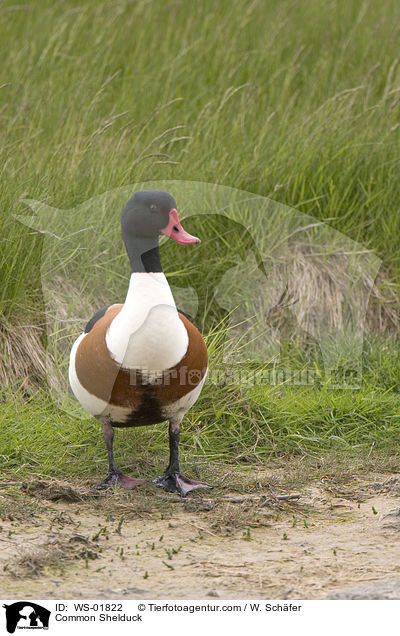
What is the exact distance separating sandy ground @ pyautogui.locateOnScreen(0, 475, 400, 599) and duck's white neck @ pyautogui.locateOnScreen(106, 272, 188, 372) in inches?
25.5

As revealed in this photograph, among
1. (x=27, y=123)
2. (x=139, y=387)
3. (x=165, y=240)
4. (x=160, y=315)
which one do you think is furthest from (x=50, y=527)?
(x=27, y=123)

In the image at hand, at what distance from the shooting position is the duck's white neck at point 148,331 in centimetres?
348

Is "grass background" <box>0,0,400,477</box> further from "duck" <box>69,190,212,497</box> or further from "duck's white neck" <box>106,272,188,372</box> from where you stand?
"duck's white neck" <box>106,272,188,372</box>

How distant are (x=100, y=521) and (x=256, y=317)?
7.23 feet

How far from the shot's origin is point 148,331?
11.4ft

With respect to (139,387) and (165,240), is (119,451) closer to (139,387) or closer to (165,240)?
(139,387)

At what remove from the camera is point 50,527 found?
339cm

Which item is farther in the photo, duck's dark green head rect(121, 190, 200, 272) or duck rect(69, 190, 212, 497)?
duck's dark green head rect(121, 190, 200, 272)

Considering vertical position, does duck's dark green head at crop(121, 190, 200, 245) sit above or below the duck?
above

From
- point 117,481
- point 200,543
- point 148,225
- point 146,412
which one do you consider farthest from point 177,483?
point 148,225
